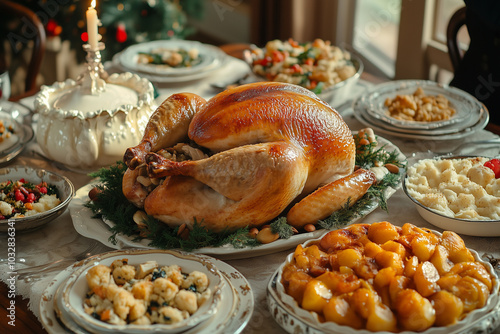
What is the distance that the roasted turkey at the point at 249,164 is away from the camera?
4.43ft

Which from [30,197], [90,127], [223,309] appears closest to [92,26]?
[90,127]

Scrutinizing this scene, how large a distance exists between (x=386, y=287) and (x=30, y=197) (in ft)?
3.15

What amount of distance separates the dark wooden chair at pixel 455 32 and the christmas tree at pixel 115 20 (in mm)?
2399

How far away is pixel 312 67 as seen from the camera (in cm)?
223

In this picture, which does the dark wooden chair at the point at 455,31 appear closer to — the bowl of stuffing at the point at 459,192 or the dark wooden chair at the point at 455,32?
the dark wooden chair at the point at 455,32

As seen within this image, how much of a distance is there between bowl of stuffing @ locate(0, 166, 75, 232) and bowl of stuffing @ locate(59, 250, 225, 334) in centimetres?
29

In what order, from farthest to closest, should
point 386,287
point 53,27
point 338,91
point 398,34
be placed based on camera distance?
1. point 53,27
2. point 398,34
3. point 338,91
4. point 386,287

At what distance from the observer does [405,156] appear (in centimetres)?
186

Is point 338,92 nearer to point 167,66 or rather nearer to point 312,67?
point 312,67

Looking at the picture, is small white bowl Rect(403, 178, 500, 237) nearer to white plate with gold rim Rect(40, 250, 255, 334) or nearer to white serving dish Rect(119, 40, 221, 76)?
white plate with gold rim Rect(40, 250, 255, 334)

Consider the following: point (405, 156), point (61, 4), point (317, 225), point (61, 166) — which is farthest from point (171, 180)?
point (61, 4)

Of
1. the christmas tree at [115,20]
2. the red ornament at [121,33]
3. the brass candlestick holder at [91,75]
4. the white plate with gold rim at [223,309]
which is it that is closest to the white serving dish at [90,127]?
the brass candlestick holder at [91,75]

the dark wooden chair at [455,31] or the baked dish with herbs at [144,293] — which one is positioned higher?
the dark wooden chair at [455,31]

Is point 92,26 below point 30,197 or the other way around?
the other way around
